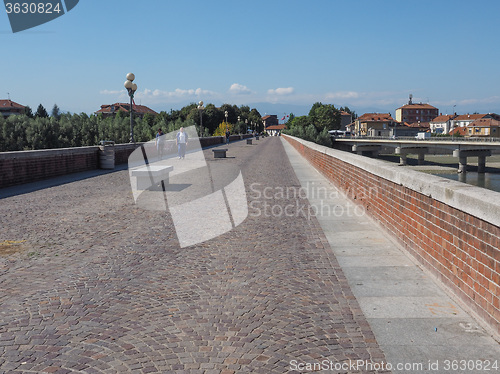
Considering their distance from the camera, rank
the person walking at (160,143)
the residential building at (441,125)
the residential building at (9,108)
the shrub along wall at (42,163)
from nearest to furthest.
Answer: the shrub along wall at (42,163)
the person walking at (160,143)
the residential building at (9,108)
the residential building at (441,125)

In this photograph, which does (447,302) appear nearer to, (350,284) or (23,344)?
(350,284)

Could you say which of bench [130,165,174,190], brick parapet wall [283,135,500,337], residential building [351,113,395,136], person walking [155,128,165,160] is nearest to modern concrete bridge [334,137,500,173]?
person walking [155,128,165,160]

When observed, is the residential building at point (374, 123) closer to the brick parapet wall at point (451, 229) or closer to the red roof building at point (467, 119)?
the red roof building at point (467, 119)

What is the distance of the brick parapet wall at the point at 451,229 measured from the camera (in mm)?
3826

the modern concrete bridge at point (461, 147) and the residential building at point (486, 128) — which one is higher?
the residential building at point (486, 128)

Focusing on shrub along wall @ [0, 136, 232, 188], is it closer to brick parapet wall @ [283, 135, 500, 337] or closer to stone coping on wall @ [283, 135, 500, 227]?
brick parapet wall @ [283, 135, 500, 337]

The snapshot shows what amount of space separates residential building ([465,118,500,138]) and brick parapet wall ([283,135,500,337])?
6236 inches

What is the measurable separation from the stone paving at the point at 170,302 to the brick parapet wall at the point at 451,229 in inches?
41.3

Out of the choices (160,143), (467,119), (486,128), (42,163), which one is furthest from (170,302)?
(467,119)

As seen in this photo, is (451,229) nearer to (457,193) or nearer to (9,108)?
(457,193)

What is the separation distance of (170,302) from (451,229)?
294 centimetres

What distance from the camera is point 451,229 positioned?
468 cm

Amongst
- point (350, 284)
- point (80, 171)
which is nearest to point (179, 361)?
point (350, 284)

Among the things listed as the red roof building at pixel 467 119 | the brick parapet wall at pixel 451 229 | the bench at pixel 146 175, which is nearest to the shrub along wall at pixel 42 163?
the bench at pixel 146 175
